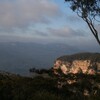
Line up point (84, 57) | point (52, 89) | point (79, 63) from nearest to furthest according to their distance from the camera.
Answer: point (52, 89)
point (79, 63)
point (84, 57)

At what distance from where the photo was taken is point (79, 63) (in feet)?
137

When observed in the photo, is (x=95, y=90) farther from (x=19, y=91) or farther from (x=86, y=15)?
(x=86, y=15)

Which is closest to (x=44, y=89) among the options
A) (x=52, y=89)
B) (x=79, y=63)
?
(x=52, y=89)

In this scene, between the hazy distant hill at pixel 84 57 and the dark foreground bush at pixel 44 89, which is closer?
the dark foreground bush at pixel 44 89

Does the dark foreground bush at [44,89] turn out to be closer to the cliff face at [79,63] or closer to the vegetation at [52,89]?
the vegetation at [52,89]

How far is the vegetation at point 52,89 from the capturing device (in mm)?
21703

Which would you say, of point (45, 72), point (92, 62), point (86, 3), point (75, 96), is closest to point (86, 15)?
point (86, 3)

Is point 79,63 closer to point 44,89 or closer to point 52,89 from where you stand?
point 52,89

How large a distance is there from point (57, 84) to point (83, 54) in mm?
20949

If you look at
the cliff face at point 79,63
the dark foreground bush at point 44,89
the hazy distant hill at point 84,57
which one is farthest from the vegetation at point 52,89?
the hazy distant hill at point 84,57

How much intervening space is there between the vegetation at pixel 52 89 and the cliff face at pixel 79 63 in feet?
46.7

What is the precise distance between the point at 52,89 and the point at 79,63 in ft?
57.8

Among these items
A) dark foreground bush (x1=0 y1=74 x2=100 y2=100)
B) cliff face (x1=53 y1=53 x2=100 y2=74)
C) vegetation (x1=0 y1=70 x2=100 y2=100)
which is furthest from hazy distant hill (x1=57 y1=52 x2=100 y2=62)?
dark foreground bush (x1=0 y1=74 x2=100 y2=100)

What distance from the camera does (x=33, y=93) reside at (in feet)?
72.5
